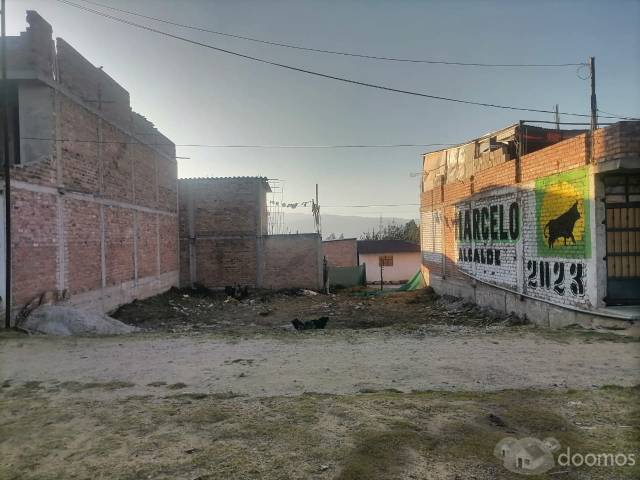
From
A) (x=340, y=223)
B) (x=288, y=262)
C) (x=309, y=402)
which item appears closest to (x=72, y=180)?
(x=309, y=402)

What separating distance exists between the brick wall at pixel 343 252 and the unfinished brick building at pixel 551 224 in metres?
16.5

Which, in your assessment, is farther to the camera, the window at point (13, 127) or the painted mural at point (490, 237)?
the painted mural at point (490, 237)

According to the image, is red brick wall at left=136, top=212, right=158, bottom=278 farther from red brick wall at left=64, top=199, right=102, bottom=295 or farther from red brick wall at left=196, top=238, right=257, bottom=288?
red brick wall at left=196, top=238, right=257, bottom=288

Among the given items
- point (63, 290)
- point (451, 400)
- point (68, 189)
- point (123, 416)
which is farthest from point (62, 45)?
point (451, 400)

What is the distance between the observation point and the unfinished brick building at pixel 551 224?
24.2 feet

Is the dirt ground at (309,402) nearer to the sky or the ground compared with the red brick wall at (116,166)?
nearer to the ground

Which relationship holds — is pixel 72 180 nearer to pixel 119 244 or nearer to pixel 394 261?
pixel 119 244

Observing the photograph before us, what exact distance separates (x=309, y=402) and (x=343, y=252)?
27.2m

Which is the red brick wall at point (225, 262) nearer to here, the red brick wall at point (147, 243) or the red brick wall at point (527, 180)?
the red brick wall at point (147, 243)

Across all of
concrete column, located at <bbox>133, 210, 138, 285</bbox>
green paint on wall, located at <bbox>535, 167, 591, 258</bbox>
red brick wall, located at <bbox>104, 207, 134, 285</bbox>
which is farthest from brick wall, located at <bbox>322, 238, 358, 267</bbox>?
green paint on wall, located at <bbox>535, 167, 591, 258</bbox>

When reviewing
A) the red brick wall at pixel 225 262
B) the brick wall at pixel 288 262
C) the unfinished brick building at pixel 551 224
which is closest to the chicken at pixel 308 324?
the unfinished brick building at pixel 551 224

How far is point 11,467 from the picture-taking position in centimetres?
291

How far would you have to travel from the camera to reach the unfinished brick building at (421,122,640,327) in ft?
24.2

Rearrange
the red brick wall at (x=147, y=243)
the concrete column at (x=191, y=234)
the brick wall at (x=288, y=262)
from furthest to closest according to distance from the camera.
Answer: the brick wall at (x=288, y=262) < the concrete column at (x=191, y=234) < the red brick wall at (x=147, y=243)
